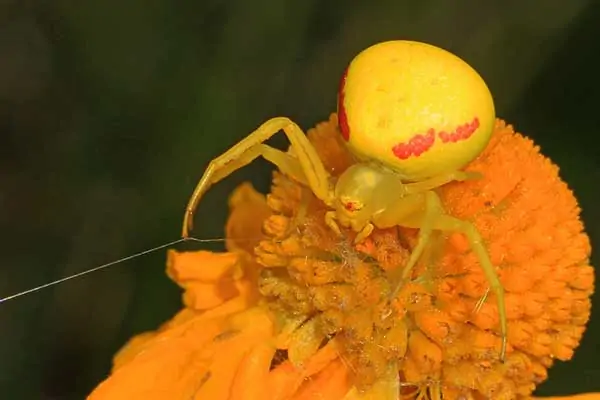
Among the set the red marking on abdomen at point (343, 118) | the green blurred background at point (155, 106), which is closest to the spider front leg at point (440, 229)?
the red marking on abdomen at point (343, 118)

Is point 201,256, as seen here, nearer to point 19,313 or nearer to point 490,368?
point 490,368

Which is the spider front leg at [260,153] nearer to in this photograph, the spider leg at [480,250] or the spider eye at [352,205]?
the spider eye at [352,205]

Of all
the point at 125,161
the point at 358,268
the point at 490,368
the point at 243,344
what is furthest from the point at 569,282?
the point at 125,161

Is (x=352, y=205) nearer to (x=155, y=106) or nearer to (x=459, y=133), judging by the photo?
(x=459, y=133)

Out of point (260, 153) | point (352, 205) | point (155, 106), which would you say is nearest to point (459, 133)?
point (352, 205)

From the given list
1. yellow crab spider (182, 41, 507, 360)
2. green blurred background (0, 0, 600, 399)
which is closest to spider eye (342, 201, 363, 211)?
yellow crab spider (182, 41, 507, 360)
